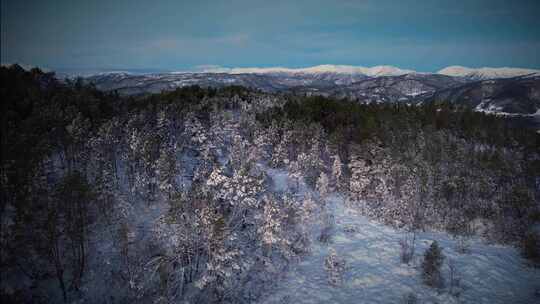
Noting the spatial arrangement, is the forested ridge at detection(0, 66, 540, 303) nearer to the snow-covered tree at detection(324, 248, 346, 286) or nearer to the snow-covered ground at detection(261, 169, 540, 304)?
the snow-covered ground at detection(261, 169, 540, 304)

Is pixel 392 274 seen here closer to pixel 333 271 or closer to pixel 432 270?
pixel 432 270

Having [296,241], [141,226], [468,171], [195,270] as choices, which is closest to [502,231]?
[468,171]

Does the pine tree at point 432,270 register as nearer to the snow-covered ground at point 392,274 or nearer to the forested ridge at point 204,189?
the snow-covered ground at point 392,274

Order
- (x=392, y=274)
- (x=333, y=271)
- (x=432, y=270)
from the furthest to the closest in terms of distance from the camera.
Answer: (x=392, y=274) → (x=432, y=270) → (x=333, y=271)

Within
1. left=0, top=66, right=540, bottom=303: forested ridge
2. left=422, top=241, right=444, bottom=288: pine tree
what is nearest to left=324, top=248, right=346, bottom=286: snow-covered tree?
left=0, top=66, right=540, bottom=303: forested ridge

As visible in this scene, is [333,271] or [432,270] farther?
[432,270]

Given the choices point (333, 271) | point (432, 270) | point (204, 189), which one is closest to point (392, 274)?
point (432, 270)

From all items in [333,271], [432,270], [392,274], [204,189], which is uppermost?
[204,189]

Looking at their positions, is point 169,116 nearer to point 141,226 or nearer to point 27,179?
point 141,226
